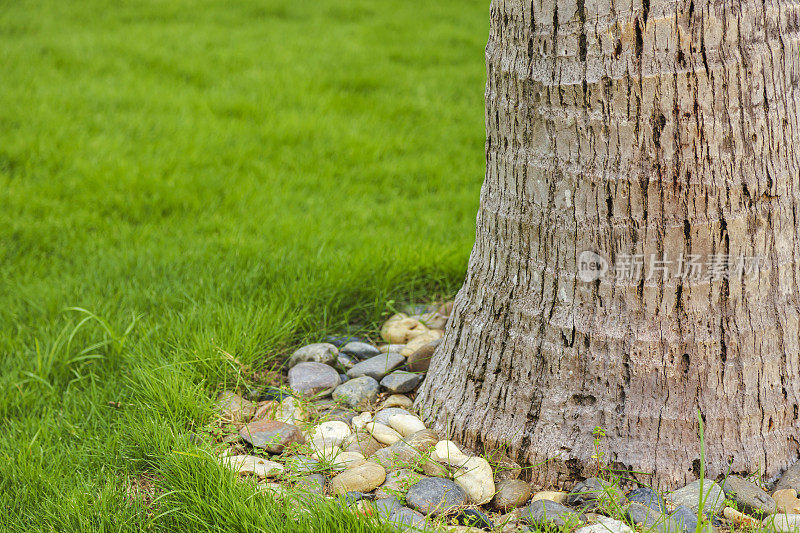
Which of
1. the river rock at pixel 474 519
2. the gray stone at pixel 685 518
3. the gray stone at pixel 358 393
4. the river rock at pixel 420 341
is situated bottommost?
the river rock at pixel 474 519

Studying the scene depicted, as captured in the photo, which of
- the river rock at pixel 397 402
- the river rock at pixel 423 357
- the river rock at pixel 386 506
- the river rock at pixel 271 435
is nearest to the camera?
the river rock at pixel 386 506

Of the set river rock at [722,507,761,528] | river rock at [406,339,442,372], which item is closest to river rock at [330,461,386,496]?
river rock at [406,339,442,372]

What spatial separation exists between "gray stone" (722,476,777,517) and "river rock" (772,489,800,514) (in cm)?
2

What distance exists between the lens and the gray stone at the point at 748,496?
6.09 ft

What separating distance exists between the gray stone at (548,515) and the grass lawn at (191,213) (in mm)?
487

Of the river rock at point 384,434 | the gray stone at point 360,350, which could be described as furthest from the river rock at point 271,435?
the gray stone at point 360,350

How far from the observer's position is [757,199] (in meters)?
1.89

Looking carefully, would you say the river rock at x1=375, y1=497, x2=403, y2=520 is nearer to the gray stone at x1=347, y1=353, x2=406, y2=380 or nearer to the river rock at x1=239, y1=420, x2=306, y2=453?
the river rock at x1=239, y1=420, x2=306, y2=453

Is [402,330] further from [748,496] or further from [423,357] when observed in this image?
[748,496]

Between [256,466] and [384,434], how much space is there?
0.42m

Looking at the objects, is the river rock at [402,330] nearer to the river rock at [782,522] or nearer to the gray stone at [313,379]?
the gray stone at [313,379]

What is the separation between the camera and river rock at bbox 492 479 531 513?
1.99 metres

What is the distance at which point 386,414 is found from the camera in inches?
95.3

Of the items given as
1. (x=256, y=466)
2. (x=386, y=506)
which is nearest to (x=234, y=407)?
(x=256, y=466)
